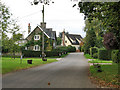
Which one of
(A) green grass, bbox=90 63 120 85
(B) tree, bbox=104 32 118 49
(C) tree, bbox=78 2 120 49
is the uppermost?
(C) tree, bbox=78 2 120 49

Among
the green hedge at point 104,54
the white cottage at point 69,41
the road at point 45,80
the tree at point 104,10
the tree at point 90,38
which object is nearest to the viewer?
the road at point 45,80

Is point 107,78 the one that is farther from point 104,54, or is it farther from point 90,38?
point 90,38

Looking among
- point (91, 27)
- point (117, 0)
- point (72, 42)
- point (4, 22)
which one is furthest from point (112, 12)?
point (72, 42)

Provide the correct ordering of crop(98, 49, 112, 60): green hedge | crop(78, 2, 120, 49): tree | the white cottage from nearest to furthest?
crop(78, 2, 120, 49): tree
crop(98, 49, 112, 60): green hedge
the white cottage

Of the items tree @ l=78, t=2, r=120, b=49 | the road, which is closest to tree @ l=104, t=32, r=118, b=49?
tree @ l=78, t=2, r=120, b=49

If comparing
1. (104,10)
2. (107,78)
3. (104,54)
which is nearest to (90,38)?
(104,54)

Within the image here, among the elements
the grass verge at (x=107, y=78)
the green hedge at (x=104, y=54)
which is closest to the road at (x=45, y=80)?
the grass verge at (x=107, y=78)

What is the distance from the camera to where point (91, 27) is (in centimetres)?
5547

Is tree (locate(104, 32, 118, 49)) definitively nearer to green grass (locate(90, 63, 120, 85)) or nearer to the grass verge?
green grass (locate(90, 63, 120, 85))

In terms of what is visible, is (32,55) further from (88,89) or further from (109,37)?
(88,89)

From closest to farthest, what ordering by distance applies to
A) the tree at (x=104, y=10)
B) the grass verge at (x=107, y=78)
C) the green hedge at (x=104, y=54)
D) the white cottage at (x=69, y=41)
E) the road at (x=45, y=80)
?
the road at (x=45, y=80)
the grass verge at (x=107, y=78)
the tree at (x=104, y=10)
the green hedge at (x=104, y=54)
the white cottage at (x=69, y=41)

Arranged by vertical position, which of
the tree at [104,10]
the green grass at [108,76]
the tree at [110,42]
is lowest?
the green grass at [108,76]

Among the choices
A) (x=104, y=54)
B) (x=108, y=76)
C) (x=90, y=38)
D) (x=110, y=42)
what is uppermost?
(x=90, y=38)

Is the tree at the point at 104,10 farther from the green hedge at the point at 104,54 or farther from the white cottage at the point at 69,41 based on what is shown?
the white cottage at the point at 69,41
